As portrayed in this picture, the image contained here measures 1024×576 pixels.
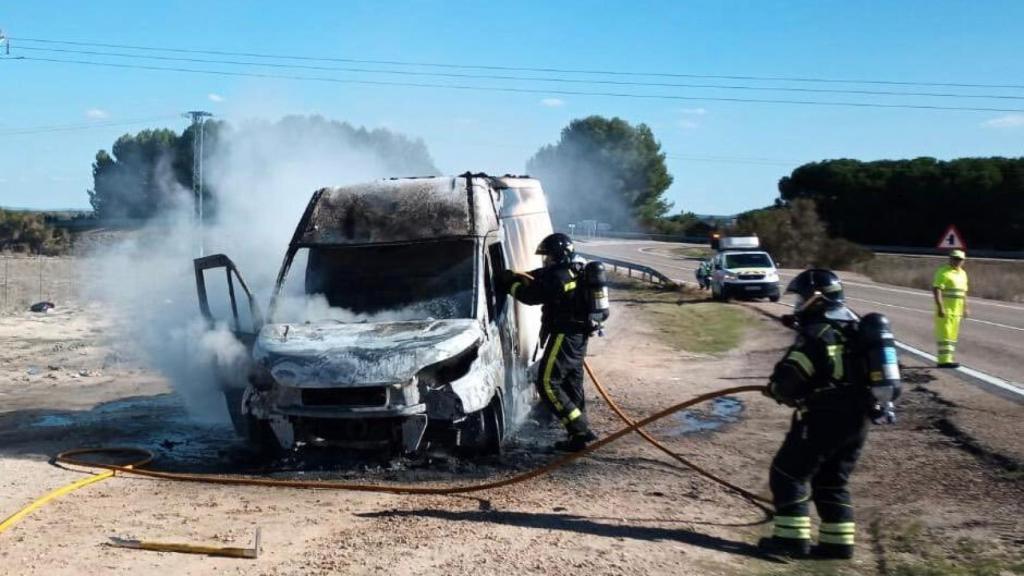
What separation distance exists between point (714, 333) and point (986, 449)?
1234 centimetres

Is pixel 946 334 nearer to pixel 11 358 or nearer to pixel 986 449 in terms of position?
pixel 986 449

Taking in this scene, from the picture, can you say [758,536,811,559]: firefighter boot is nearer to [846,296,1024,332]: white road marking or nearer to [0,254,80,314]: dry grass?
[846,296,1024,332]: white road marking

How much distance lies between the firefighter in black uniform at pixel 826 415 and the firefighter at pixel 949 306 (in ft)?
30.7

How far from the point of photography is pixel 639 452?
29.7 ft

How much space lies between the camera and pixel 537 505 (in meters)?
7.06

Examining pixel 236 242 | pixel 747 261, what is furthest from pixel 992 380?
pixel 747 261

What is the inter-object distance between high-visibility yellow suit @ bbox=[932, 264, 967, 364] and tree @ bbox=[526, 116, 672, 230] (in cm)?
1617

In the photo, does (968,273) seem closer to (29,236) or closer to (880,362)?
(880,362)

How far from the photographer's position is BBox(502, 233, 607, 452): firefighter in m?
8.73

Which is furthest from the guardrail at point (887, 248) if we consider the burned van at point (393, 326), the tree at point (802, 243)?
the burned van at point (393, 326)

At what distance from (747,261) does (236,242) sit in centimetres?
1990

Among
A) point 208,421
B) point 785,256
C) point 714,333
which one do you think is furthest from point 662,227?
point 208,421

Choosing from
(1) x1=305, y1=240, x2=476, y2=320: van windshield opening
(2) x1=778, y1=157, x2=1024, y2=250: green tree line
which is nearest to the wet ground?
(1) x1=305, y1=240, x2=476, y2=320: van windshield opening

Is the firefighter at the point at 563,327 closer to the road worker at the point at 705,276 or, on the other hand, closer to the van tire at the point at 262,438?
the van tire at the point at 262,438
